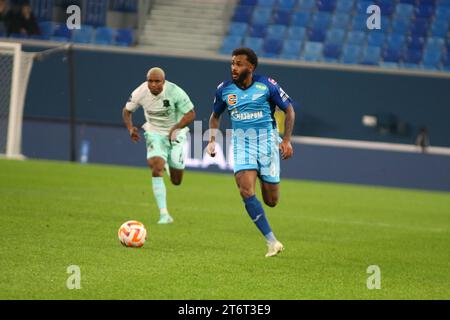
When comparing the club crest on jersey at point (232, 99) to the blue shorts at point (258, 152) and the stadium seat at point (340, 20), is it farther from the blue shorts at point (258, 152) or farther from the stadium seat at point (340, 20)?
the stadium seat at point (340, 20)

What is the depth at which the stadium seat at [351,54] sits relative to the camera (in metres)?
28.2

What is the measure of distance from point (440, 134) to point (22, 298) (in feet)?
69.6

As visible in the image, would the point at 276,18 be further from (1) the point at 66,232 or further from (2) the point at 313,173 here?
(1) the point at 66,232

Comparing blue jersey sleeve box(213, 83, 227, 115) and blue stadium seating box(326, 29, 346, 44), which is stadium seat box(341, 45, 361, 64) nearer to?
blue stadium seating box(326, 29, 346, 44)

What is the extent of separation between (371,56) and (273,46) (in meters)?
2.86

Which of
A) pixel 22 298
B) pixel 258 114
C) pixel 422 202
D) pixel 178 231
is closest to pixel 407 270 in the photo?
pixel 258 114

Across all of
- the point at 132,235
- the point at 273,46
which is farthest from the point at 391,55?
the point at 132,235

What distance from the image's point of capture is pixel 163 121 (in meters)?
14.6

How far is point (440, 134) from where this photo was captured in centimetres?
2711

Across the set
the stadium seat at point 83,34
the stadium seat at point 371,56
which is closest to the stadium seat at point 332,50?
the stadium seat at point 371,56

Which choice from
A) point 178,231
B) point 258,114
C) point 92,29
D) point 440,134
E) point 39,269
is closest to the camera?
point 39,269

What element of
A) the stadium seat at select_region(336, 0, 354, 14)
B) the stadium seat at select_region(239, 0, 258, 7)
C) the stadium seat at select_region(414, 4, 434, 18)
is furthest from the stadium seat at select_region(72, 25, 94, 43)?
the stadium seat at select_region(414, 4, 434, 18)

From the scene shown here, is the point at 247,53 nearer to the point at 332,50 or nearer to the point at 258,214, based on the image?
the point at 258,214

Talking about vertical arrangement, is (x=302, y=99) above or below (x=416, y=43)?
below
